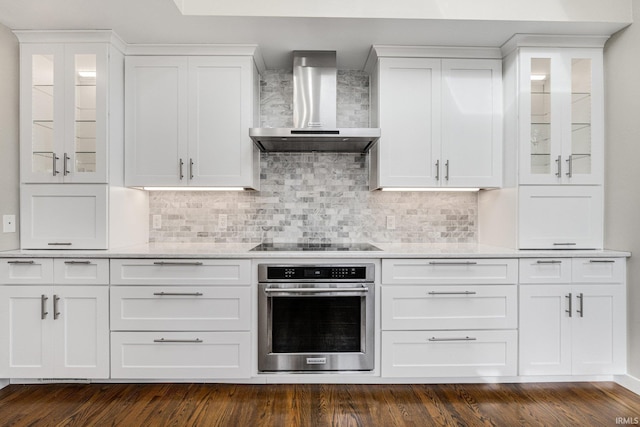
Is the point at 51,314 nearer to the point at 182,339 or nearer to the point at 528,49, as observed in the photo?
the point at 182,339

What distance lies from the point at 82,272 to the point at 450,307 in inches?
97.3

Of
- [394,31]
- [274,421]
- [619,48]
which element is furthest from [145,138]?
[619,48]

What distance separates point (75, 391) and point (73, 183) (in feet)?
4.56

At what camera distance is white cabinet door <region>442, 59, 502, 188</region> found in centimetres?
283

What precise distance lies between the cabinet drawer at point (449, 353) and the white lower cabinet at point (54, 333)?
190 centimetres

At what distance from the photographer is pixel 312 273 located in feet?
8.22

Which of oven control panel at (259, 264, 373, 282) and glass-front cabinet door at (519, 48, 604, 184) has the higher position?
glass-front cabinet door at (519, 48, 604, 184)

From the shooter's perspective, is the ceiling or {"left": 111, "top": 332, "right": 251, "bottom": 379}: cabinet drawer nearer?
the ceiling

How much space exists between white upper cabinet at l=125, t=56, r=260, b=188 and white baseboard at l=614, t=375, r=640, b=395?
119 inches

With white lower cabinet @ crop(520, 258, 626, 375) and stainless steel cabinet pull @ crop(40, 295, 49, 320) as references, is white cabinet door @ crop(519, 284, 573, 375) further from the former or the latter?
stainless steel cabinet pull @ crop(40, 295, 49, 320)

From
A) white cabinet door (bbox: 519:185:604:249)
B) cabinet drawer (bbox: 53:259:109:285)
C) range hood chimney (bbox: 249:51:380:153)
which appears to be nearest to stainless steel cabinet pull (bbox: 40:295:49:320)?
cabinet drawer (bbox: 53:259:109:285)

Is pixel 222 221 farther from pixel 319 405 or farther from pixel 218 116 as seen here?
pixel 319 405

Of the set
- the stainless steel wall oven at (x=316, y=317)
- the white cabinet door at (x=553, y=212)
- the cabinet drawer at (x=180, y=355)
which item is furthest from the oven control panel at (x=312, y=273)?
the white cabinet door at (x=553, y=212)

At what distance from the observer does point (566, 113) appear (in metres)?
2.67
